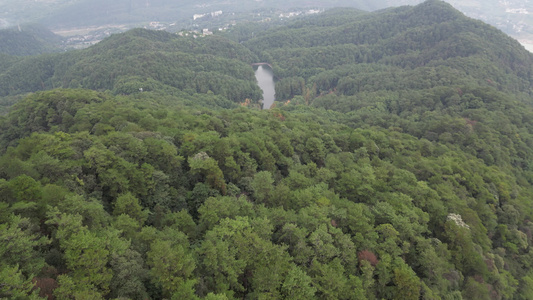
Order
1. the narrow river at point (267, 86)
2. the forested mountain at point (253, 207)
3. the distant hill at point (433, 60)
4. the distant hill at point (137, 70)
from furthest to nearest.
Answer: the narrow river at point (267, 86) → the distant hill at point (137, 70) → the distant hill at point (433, 60) → the forested mountain at point (253, 207)

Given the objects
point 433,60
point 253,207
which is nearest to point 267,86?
point 433,60

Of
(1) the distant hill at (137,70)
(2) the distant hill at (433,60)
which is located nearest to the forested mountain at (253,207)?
(2) the distant hill at (433,60)

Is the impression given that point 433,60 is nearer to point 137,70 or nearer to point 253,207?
point 137,70

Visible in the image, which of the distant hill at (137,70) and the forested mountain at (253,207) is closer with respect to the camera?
the forested mountain at (253,207)

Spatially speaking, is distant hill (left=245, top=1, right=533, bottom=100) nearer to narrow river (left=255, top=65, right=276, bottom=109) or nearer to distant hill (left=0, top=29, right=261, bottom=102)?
narrow river (left=255, top=65, right=276, bottom=109)

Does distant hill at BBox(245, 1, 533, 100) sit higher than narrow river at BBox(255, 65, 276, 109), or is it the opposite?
distant hill at BBox(245, 1, 533, 100)

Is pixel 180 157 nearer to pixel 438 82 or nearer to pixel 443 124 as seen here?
pixel 443 124

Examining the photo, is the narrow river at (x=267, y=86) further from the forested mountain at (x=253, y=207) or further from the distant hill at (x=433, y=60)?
the forested mountain at (x=253, y=207)

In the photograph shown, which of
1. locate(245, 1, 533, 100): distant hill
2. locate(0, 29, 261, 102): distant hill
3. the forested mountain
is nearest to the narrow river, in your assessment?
locate(245, 1, 533, 100): distant hill

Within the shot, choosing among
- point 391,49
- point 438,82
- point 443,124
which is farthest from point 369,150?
point 391,49

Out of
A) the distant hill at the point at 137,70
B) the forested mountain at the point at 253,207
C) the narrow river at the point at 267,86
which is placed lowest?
the narrow river at the point at 267,86

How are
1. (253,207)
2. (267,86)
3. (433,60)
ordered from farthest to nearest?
(267,86) → (433,60) → (253,207)
